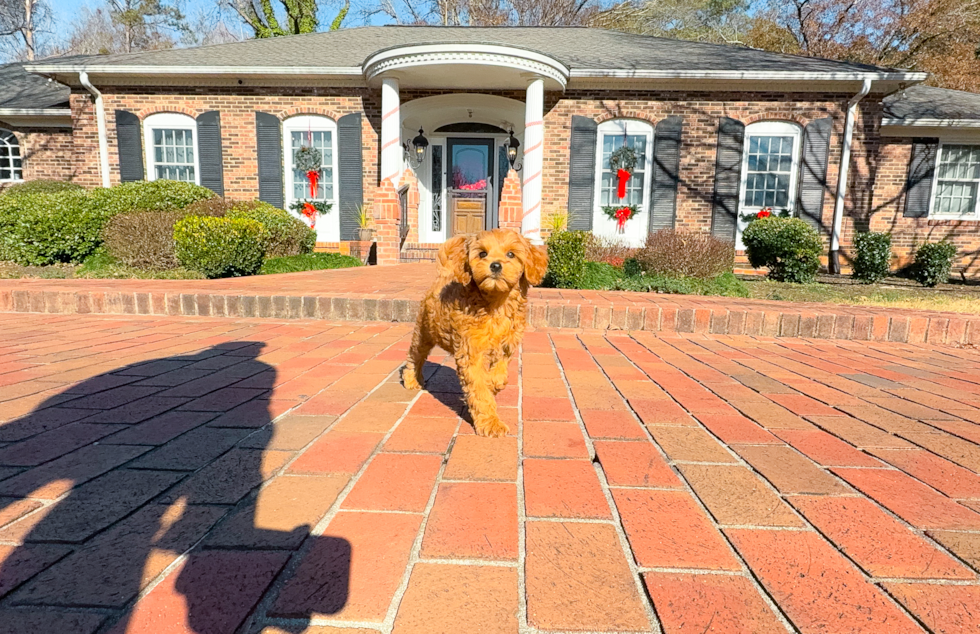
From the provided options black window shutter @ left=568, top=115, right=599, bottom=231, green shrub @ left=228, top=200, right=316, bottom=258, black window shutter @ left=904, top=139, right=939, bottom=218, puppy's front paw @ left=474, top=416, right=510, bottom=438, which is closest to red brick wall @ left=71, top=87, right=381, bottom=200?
green shrub @ left=228, top=200, right=316, bottom=258

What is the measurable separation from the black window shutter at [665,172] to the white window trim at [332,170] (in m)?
7.42

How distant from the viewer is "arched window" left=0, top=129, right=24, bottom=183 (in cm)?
1325

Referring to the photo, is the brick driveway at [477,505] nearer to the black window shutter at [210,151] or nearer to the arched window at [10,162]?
the black window shutter at [210,151]

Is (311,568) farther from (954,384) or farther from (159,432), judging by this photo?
(954,384)

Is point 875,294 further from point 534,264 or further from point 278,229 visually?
point 278,229

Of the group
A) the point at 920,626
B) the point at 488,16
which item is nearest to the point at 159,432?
the point at 920,626

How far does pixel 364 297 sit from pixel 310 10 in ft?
77.2

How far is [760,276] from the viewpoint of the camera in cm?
1007

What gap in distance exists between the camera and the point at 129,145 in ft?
37.9

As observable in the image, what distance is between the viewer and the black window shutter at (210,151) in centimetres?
1143

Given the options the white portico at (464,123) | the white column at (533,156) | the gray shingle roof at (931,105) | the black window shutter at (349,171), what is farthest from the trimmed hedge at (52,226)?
the gray shingle roof at (931,105)

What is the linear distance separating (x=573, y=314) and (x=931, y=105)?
13509 millimetres

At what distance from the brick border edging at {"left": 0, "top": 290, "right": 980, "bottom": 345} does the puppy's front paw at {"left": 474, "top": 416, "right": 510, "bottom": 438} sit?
2.48m

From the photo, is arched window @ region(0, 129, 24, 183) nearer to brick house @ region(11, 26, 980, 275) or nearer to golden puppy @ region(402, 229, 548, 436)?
brick house @ region(11, 26, 980, 275)
